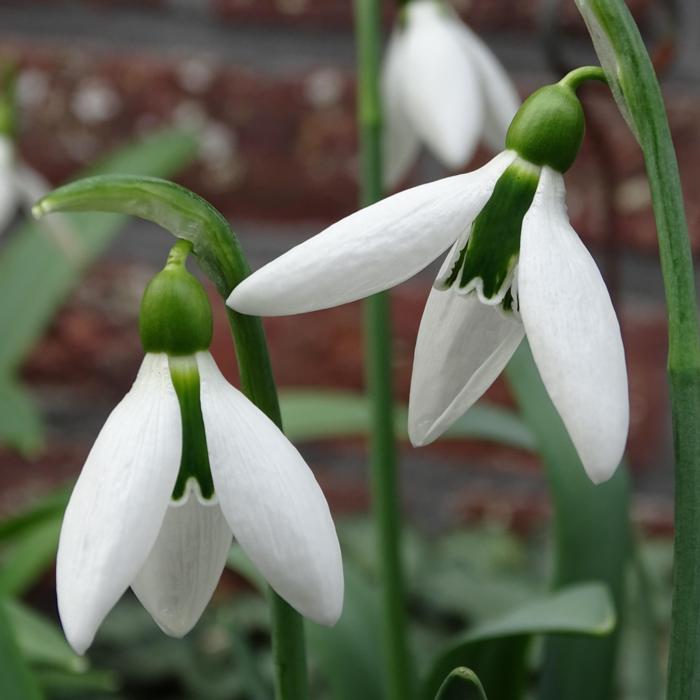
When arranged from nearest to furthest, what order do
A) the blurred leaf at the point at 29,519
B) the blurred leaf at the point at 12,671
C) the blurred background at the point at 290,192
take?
1. the blurred leaf at the point at 12,671
2. the blurred leaf at the point at 29,519
3. the blurred background at the point at 290,192

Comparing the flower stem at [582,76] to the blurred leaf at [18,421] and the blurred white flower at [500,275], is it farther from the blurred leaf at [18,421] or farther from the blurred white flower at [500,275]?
the blurred leaf at [18,421]

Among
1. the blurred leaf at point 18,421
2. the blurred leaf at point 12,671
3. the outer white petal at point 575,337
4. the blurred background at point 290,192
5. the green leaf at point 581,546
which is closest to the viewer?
the outer white petal at point 575,337

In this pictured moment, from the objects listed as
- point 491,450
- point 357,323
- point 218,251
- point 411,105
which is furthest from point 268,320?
point 218,251

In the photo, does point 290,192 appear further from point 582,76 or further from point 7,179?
point 582,76

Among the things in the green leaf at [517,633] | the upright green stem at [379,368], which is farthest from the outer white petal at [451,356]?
the upright green stem at [379,368]

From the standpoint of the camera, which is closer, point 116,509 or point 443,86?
point 116,509

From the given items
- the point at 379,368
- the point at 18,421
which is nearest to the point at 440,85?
the point at 379,368

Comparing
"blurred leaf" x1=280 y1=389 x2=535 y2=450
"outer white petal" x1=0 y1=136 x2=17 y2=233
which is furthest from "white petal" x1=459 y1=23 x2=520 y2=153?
"outer white petal" x1=0 y1=136 x2=17 y2=233
